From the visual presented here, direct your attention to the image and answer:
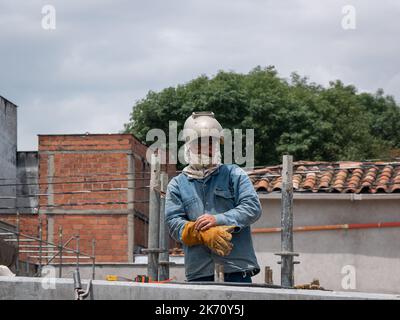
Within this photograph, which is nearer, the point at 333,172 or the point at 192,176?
the point at 192,176

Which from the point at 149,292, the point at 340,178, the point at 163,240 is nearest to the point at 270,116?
the point at 340,178

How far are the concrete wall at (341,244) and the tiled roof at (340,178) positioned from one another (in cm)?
21

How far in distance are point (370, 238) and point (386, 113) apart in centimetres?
4207

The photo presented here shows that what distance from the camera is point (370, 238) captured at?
2062 cm

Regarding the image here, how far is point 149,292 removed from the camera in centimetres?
614

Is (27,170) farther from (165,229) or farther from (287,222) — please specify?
(287,222)

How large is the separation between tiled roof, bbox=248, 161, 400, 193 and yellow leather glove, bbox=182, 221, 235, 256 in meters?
13.5

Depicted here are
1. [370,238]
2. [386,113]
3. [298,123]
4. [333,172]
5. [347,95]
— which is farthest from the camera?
[386,113]

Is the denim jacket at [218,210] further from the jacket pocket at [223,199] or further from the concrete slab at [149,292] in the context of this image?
the concrete slab at [149,292]

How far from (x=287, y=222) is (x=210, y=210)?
223 inches

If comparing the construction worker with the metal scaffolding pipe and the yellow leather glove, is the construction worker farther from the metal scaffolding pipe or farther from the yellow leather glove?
the metal scaffolding pipe

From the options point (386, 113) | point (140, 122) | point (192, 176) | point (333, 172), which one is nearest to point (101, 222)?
point (140, 122)

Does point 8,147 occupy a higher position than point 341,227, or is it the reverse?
point 8,147
